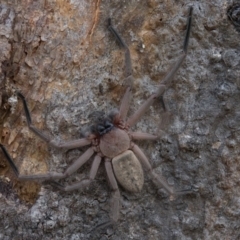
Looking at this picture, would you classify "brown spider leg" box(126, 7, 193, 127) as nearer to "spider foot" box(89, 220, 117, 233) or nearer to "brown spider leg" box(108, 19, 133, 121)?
"brown spider leg" box(108, 19, 133, 121)

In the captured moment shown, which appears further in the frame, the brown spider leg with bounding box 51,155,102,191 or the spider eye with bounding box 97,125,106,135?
the spider eye with bounding box 97,125,106,135

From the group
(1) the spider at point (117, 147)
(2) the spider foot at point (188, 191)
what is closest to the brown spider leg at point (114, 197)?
(1) the spider at point (117, 147)

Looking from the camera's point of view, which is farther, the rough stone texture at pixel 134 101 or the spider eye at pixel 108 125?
the spider eye at pixel 108 125

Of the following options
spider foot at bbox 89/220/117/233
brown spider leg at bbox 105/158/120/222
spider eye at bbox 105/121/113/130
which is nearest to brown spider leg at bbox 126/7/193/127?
spider eye at bbox 105/121/113/130

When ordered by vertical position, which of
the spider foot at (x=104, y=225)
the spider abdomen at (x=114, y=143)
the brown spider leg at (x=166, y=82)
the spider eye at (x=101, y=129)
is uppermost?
the brown spider leg at (x=166, y=82)

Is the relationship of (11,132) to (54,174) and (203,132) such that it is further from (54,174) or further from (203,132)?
(203,132)

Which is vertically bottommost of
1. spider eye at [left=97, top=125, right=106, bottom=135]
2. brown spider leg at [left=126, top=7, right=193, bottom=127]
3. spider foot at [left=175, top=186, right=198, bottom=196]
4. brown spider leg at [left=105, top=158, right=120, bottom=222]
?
spider foot at [left=175, top=186, right=198, bottom=196]

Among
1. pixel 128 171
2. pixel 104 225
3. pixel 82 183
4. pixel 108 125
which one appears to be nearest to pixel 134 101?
pixel 108 125

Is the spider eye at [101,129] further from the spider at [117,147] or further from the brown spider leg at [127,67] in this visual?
the brown spider leg at [127,67]
